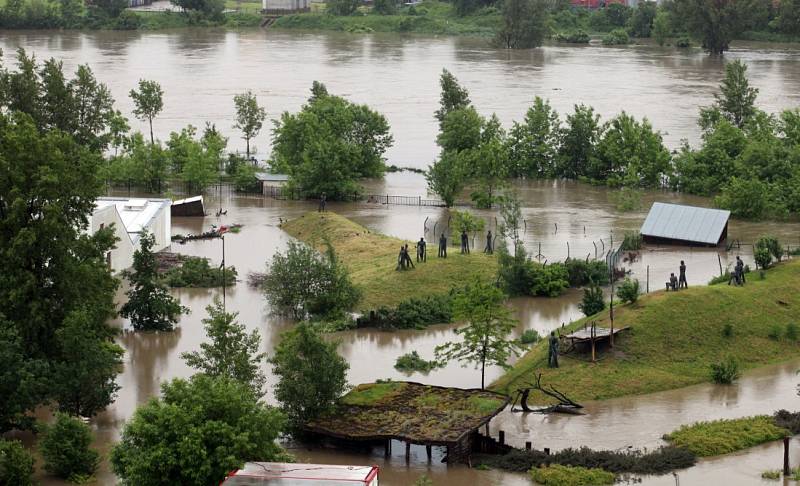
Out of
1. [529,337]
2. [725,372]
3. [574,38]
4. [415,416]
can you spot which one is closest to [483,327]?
[415,416]

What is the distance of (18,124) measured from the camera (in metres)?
25.9

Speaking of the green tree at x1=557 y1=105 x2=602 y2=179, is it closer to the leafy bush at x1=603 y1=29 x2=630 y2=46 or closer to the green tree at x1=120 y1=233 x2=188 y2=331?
the green tree at x1=120 y1=233 x2=188 y2=331

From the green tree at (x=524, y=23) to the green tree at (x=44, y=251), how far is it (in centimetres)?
5880

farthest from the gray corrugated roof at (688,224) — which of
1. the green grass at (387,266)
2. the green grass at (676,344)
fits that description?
the green grass at (676,344)

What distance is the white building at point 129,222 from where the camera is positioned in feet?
104

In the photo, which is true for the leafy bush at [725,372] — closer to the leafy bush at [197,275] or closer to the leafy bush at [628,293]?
the leafy bush at [628,293]

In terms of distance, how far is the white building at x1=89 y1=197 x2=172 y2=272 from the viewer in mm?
31625

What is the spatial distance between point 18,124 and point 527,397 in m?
10.1

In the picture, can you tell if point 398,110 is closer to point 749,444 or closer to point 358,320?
point 358,320

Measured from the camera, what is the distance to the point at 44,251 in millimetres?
23859

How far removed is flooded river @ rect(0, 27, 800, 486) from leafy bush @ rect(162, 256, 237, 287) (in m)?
0.49

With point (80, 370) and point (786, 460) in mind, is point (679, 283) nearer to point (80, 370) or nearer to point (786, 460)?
point (786, 460)

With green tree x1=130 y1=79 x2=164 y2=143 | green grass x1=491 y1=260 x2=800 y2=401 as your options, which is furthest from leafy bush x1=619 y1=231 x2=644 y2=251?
green tree x1=130 y1=79 x2=164 y2=143

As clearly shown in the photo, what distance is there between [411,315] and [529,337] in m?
2.47
